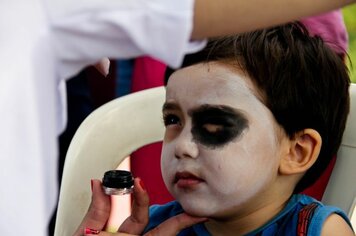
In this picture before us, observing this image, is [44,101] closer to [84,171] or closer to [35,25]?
[35,25]

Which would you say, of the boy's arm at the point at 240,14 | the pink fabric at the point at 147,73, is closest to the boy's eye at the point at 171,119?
the boy's arm at the point at 240,14

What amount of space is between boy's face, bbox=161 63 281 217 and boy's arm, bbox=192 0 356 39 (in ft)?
1.28

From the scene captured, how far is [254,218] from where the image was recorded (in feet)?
3.74

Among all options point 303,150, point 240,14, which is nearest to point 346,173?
point 303,150

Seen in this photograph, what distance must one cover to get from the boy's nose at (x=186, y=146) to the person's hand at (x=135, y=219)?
0.09 metres

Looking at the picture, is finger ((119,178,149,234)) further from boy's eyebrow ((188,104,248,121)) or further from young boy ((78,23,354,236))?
boy's eyebrow ((188,104,248,121))

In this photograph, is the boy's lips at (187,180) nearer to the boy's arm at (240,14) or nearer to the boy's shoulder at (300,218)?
the boy's shoulder at (300,218)

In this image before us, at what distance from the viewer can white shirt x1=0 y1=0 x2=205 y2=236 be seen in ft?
2.06

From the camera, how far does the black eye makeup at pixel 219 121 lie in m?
1.07

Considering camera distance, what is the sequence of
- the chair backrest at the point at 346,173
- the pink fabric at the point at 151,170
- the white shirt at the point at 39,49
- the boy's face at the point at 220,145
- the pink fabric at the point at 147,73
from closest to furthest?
the white shirt at the point at 39,49, the boy's face at the point at 220,145, the chair backrest at the point at 346,173, the pink fabric at the point at 151,170, the pink fabric at the point at 147,73

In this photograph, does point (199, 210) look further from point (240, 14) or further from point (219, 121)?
point (240, 14)

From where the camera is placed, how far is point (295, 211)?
1.13 metres

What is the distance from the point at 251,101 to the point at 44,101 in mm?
481

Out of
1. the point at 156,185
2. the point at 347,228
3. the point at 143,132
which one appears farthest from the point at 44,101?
the point at 156,185
